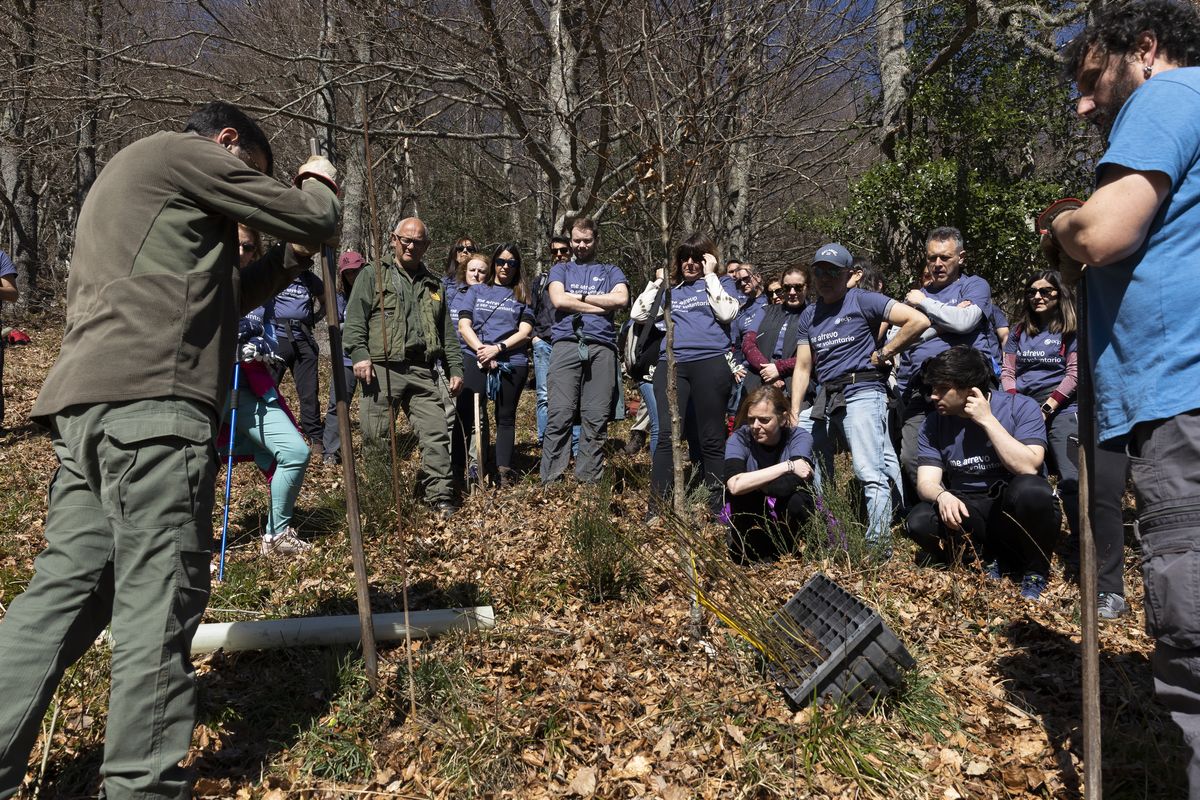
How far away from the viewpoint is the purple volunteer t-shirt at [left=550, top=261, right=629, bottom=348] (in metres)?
6.32

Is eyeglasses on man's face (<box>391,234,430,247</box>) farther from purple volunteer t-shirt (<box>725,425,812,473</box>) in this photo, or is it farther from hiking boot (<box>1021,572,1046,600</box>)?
hiking boot (<box>1021,572,1046,600</box>)

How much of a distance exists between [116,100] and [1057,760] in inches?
389

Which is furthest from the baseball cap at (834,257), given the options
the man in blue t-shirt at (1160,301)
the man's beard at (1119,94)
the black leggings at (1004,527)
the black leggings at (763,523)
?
the man in blue t-shirt at (1160,301)

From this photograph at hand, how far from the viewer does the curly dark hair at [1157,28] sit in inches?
86.0

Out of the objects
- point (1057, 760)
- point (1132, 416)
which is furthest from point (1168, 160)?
point (1057, 760)

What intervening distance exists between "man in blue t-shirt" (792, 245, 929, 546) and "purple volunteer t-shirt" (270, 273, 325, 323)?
14.7 feet

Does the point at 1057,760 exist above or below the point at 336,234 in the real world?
below

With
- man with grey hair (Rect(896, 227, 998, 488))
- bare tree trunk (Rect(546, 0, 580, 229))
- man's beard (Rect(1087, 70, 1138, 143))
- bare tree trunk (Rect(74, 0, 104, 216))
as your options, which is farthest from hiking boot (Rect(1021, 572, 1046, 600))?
bare tree trunk (Rect(546, 0, 580, 229))

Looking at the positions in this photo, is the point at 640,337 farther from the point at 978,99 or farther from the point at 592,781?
the point at 978,99

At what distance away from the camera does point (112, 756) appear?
2.32 meters

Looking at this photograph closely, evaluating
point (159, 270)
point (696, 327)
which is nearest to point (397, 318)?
point (696, 327)

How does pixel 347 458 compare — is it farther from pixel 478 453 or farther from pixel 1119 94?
pixel 478 453

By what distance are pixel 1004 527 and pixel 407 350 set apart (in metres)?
3.85

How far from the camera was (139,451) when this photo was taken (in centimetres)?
240
